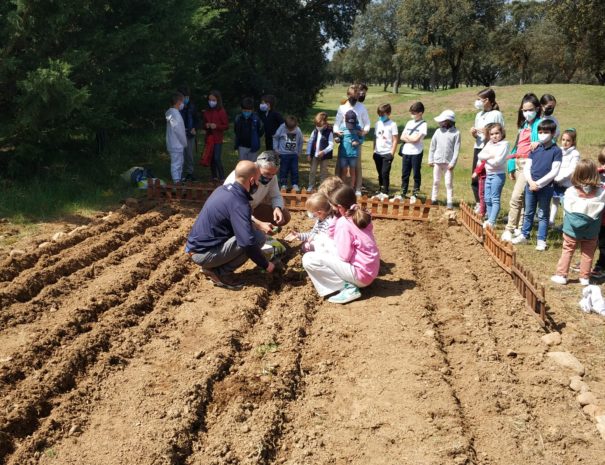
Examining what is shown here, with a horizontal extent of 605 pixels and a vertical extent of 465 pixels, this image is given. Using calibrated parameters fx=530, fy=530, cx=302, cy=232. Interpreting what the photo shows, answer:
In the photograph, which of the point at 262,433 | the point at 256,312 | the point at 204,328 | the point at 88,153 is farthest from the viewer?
the point at 88,153

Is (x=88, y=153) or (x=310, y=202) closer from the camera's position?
(x=310, y=202)

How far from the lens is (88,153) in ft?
36.4

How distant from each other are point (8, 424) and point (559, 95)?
30.7 m

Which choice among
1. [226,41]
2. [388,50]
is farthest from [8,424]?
[388,50]

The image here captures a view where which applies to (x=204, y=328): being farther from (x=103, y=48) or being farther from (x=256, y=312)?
(x=103, y=48)

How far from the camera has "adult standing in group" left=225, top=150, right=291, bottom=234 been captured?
650 centimetres

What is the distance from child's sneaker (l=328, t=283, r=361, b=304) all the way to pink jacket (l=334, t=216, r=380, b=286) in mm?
220

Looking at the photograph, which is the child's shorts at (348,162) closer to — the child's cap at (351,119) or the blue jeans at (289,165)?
the child's cap at (351,119)

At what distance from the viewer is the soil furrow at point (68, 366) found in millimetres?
3656

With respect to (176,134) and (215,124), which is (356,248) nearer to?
(176,134)

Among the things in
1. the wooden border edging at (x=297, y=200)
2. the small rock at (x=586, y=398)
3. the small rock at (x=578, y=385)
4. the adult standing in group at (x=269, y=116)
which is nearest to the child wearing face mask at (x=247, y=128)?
the adult standing in group at (x=269, y=116)

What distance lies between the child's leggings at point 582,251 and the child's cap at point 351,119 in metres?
4.34

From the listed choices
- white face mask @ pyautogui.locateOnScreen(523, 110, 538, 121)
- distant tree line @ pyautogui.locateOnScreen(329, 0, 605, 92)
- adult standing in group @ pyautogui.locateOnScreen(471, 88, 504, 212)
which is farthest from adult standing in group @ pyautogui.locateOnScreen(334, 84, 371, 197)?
distant tree line @ pyautogui.locateOnScreen(329, 0, 605, 92)

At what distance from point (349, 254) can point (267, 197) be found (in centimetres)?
205
